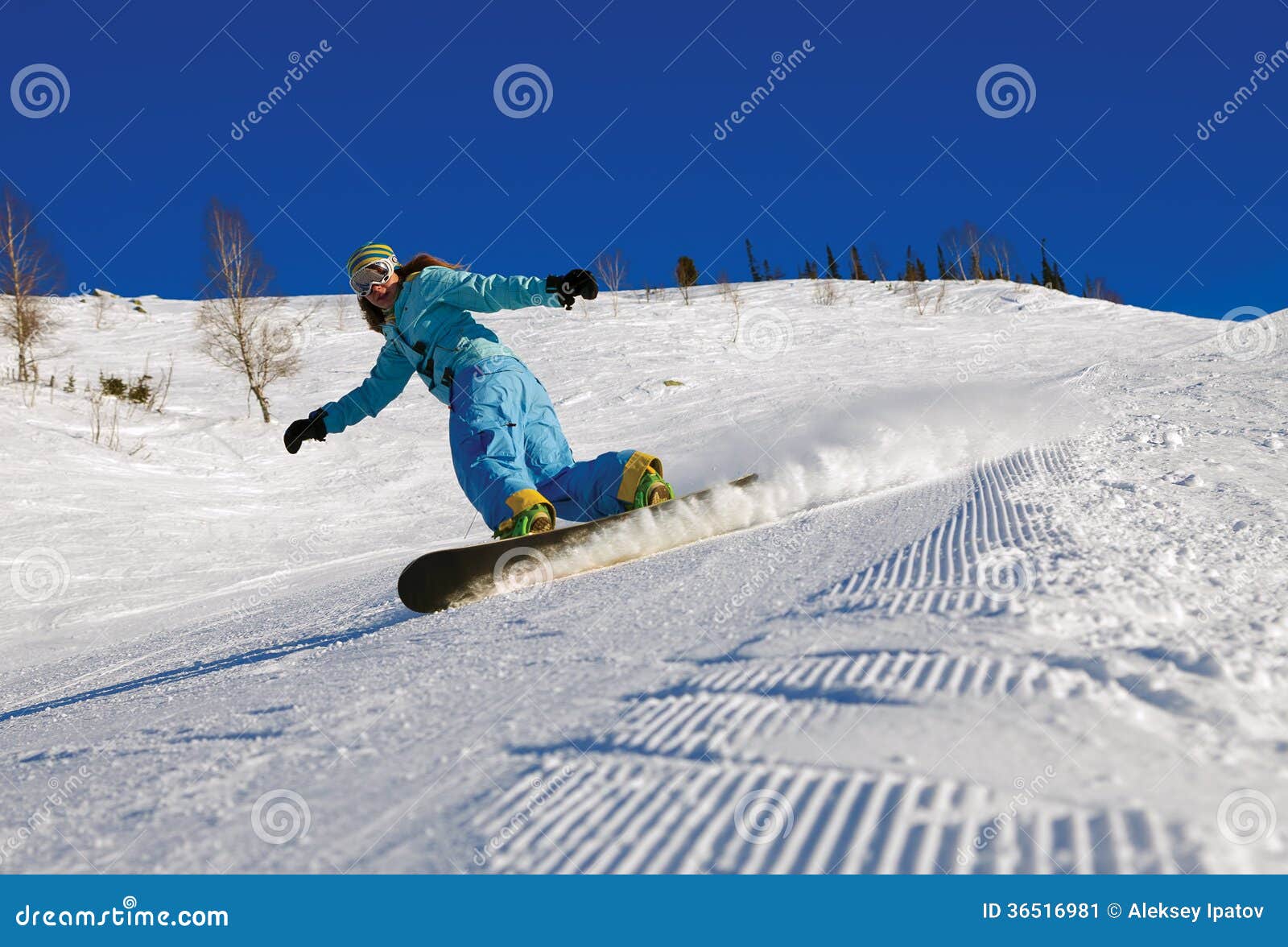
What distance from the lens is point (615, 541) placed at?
10.2ft

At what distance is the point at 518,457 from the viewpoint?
334 cm

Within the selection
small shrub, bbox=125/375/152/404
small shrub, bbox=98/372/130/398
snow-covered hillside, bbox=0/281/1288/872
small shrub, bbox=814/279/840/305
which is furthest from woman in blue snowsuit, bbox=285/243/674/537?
small shrub, bbox=814/279/840/305

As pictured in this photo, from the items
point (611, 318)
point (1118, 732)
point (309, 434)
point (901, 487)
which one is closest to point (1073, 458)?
point (901, 487)

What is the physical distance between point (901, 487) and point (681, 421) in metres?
8.37

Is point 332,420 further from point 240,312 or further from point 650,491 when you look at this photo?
point 240,312

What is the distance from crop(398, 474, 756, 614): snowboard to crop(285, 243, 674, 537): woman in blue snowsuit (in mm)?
155

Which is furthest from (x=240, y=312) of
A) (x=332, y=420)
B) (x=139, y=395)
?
(x=332, y=420)

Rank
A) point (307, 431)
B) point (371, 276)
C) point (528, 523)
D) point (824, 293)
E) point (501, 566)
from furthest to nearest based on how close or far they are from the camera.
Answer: point (824, 293) < point (307, 431) < point (371, 276) < point (528, 523) < point (501, 566)

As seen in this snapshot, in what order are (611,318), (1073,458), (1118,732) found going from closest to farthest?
(1118,732) < (1073,458) < (611,318)

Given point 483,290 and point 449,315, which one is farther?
point 449,315

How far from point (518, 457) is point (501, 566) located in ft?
2.09

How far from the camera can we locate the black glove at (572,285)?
3236mm

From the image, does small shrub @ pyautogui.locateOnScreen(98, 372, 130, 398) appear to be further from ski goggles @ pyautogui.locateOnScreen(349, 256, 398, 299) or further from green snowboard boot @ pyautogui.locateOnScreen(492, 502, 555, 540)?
green snowboard boot @ pyautogui.locateOnScreen(492, 502, 555, 540)
